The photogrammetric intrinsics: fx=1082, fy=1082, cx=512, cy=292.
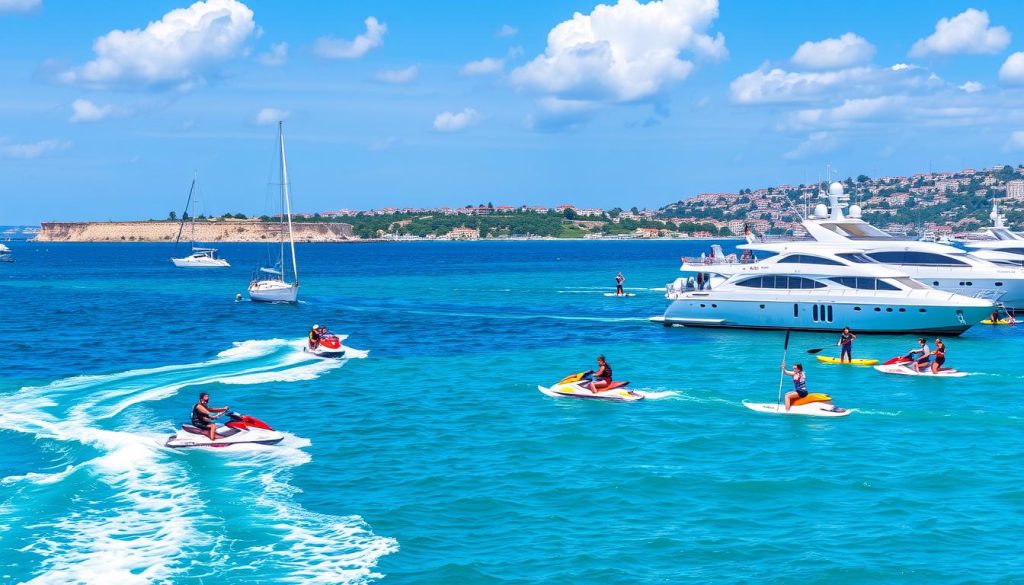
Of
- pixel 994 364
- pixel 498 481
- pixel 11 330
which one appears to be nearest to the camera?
pixel 498 481

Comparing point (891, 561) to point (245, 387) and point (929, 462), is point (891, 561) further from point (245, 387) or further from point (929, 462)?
point (245, 387)

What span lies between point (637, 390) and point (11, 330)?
39.5m

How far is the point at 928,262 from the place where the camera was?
60.7 meters

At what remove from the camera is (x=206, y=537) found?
842 inches

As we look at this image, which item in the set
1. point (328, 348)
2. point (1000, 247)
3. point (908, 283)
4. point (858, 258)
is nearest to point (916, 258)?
point (858, 258)

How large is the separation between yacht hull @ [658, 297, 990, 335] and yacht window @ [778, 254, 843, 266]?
8.47 feet

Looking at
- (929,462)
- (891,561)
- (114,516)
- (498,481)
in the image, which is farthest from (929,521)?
(114,516)

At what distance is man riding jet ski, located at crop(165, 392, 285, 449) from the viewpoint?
28.2 m

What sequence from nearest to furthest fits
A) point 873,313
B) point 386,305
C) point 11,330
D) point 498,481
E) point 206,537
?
point 206,537 → point 498,481 → point 873,313 → point 11,330 → point 386,305

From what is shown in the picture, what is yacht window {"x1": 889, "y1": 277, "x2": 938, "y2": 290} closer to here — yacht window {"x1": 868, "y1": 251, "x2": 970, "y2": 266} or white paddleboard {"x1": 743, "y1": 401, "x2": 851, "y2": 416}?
yacht window {"x1": 868, "y1": 251, "x2": 970, "y2": 266}

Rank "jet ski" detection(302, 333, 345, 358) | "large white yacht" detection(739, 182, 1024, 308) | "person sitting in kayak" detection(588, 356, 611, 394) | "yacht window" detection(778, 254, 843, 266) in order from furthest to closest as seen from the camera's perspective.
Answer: "large white yacht" detection(739, 182, 1024, 308)
"yacht window" detection(778, 254, 843, 266)
"jet ski" detection(302, 333, 345, 358)
"person sitting in kayak" detection(588, 356, 611, 394)

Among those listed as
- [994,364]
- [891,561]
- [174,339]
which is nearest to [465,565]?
[891,561]

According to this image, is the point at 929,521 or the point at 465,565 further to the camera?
the point at 929,521

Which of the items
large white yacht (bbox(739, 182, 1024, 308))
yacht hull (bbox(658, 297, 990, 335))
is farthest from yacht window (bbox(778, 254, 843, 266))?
large white yacht (bbox(739, 182, 1024, 308))
